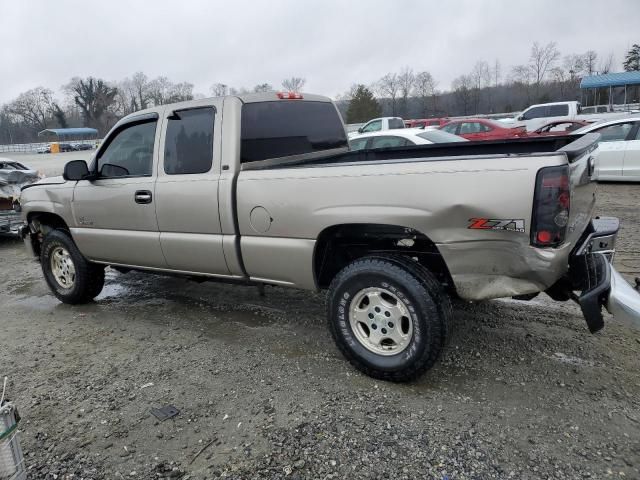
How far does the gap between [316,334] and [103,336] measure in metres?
1.92

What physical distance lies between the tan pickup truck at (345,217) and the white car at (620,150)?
8025 mm

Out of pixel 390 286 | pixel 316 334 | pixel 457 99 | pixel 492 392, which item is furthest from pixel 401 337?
pixel 457 99

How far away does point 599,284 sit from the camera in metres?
2.85

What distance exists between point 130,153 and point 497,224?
11.1 ft

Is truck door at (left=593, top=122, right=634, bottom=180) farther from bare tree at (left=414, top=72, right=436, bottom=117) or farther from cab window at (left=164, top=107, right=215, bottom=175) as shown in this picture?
bare tree at (left=414, top=72, right=436, bottom=117)

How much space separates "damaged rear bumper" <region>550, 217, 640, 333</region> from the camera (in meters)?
2.76

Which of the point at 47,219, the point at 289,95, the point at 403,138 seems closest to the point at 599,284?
the point at 289,95

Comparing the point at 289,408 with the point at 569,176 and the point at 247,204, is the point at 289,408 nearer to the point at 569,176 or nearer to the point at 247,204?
the point at 247,204

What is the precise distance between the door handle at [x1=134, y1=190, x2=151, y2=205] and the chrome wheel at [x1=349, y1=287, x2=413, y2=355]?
2.08 meters

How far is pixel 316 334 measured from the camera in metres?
4.30

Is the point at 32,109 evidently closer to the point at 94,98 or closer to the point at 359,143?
the point at 94,98

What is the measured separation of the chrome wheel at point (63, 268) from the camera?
536 centimetres

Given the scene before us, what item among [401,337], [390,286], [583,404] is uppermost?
[390,286]

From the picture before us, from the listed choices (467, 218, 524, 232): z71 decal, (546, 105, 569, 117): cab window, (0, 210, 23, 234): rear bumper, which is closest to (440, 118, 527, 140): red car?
(546, 105, 569, 117): cab window
